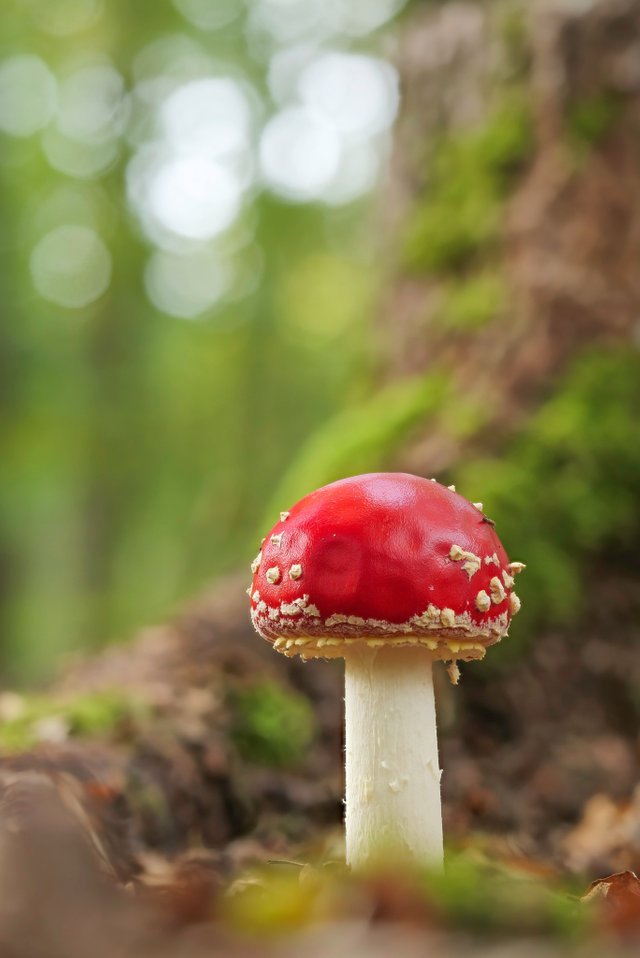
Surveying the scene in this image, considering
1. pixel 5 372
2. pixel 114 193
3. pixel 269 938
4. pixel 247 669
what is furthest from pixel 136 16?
pixel 269 938

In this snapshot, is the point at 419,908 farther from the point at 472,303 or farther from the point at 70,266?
the point at 70,266

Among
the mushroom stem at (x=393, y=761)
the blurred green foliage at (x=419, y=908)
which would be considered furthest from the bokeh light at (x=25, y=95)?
the blurred green foliage at (x=419, y=908)

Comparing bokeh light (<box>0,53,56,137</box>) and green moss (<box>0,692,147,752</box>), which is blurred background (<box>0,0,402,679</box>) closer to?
bokeh light (<box>0,53,56,137</box>)

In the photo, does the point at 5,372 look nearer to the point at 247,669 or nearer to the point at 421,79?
the point at 421,79

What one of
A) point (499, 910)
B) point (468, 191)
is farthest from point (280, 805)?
point (468, 191)

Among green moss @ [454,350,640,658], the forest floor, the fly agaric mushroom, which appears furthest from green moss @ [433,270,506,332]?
the fly agaric mushroom
